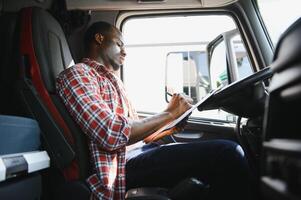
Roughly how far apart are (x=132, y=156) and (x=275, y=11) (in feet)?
3.55

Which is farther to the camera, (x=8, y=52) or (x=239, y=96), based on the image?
(x=8, y=52)

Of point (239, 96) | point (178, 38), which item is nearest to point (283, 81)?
point (239, 96)

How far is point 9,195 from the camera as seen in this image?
111 cm

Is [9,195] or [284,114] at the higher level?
[284,114]

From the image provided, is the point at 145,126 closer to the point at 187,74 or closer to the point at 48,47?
the point at 48,47

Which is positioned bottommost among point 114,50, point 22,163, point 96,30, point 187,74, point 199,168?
point 199,168

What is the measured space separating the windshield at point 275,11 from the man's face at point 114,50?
2.57 feet

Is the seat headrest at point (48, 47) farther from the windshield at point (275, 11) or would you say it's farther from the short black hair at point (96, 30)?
the windshield at point (275, 11)

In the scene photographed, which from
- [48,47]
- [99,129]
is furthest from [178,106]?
[48,47]

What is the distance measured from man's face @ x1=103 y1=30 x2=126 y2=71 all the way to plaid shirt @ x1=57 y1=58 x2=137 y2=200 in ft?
1.32

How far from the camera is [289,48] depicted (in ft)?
1.78

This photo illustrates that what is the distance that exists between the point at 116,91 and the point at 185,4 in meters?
0.67

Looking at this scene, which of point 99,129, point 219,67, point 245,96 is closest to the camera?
point 245,96

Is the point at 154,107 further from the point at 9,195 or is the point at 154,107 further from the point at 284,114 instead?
the point at 284,114
